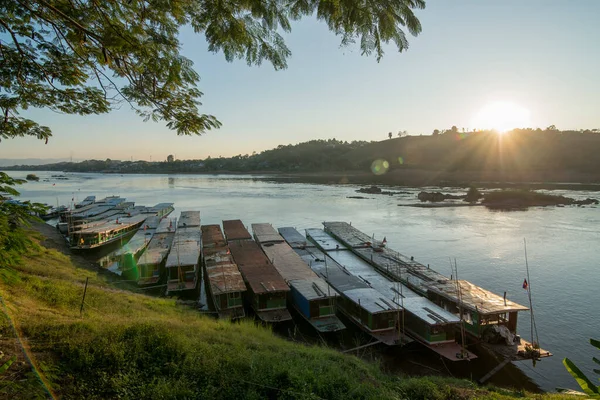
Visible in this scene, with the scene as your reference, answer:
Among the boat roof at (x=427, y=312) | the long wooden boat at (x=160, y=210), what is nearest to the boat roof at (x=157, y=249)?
the boat roof at (x=427, y=312)

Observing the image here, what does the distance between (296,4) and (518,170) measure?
119752 millimetres

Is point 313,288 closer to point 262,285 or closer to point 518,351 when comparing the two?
point 262,285

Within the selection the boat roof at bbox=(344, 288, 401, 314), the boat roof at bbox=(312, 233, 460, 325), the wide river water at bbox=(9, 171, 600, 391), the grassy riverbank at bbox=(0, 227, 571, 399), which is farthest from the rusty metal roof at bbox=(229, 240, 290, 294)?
the wide river water at bbox=(9, 171, 600, 391)

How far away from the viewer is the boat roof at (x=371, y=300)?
17122 millimetres

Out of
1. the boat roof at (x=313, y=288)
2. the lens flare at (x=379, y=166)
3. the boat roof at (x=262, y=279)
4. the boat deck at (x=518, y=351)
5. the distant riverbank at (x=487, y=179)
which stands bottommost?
the boat deck at (x=518, y=351)

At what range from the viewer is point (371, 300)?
1816 centimetres

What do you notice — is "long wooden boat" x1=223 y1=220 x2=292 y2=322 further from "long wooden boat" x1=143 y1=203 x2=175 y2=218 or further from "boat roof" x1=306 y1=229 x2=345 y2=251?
"long wooden boat" x1=143 y1=203 x2=175 y2=218

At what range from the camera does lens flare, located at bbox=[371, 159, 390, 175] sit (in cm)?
13375

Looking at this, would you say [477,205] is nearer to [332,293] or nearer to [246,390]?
[332,293]

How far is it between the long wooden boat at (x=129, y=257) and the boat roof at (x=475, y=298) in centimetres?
2055

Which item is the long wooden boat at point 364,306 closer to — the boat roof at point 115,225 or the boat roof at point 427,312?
the boat roof at point 427,312

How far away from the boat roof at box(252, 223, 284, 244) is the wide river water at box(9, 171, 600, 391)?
955 cm

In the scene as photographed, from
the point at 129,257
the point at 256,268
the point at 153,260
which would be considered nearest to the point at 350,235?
the point at 256,268

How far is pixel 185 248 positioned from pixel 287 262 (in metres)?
8.23
